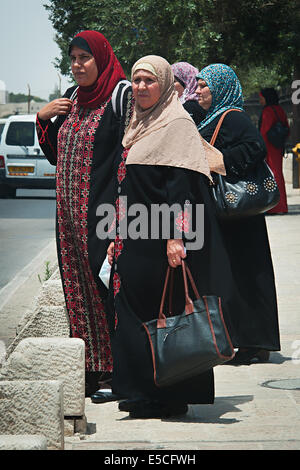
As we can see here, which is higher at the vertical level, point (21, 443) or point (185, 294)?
point (185, 294)

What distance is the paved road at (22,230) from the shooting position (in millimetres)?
11916

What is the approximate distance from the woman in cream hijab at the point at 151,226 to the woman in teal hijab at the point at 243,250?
1.07 m

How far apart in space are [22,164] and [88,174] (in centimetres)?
1745

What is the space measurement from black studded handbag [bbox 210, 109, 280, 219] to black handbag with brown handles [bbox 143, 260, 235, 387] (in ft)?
3.72

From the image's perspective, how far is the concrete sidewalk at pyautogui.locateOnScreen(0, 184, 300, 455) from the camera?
177 inches

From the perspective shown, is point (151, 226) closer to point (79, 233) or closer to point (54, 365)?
point (79, 233)

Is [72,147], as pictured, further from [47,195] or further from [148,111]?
[47,195]

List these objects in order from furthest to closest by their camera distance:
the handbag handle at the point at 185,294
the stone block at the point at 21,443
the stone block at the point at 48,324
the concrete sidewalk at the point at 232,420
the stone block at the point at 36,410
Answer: the stone block at the point at 48,324
the handbag handle at the point at 185,294
the concrete sidewalk at the point at 232,420
the stone block at the point at 36,410
the stone block at the point at 21,443

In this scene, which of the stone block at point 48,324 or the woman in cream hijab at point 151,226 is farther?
the stone block at point 48,324

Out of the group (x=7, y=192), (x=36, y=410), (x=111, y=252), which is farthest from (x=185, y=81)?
(x=7, y=192)

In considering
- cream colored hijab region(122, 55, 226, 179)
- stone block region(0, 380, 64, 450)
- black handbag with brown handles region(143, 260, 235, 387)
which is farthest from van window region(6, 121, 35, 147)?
stone block region(0, 380, 64, 450)

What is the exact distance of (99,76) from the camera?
5465mm

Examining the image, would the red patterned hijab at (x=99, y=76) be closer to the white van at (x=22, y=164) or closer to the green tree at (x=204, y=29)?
the green tree at (x=204, y=29)

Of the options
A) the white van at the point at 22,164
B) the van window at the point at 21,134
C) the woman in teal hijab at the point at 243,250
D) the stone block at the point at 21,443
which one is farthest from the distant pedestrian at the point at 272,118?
the stone block at the point at 21,443
